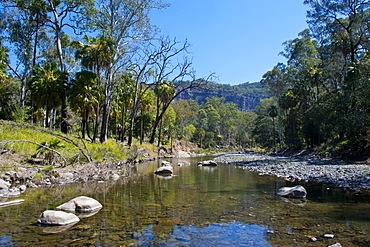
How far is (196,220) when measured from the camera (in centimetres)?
574

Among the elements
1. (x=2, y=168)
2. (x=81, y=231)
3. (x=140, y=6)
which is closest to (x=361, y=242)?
(x=81, y=231)

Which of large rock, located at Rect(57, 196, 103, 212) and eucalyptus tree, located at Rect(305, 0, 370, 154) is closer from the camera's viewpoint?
large rock, located at Rect(57, 196, 103, 212)

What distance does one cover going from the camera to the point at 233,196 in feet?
27.6

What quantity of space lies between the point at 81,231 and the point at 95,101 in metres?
19.5

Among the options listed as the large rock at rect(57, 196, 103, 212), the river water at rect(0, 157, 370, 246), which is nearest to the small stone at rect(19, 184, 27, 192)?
the river water at rect(0, 157, 370, 246)

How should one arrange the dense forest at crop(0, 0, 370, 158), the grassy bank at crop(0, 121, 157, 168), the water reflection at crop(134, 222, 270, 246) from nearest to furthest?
the water reflection at crop(134, 222, 270, 246) → the grassy bank at crop(0, 121, 157, 168) → the dense forest at crop(0, 0, 370, 158)

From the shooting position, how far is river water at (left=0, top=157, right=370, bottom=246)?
452cm

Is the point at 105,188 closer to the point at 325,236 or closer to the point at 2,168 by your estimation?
the point at 2,168

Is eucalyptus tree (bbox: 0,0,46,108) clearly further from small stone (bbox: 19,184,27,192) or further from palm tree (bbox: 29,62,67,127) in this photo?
small stone (bbox: 19,184,27,192)

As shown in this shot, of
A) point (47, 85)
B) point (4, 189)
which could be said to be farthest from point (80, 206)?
point (47, 85)

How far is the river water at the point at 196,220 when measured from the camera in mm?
4520

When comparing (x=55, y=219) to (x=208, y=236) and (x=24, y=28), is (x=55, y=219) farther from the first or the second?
(x=24, y=28)

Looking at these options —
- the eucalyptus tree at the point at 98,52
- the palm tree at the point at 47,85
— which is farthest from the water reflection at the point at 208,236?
the palm tree at the point at 47,85

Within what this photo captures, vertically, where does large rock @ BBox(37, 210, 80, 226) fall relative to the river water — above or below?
above
